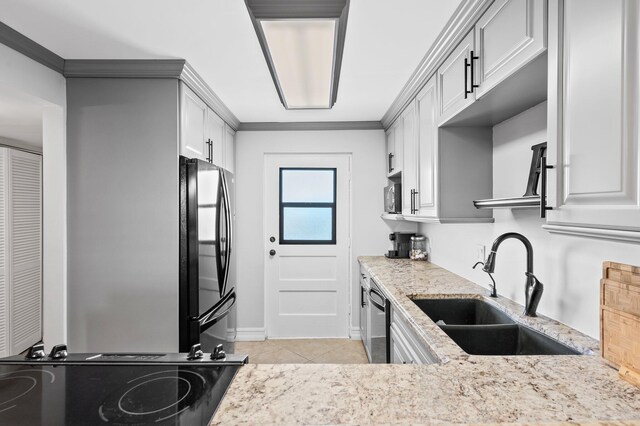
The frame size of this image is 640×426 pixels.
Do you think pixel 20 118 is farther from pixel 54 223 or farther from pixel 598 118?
pixel 598 118

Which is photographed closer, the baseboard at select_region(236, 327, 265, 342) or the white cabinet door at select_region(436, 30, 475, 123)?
the white cabinet door at select_region(436, 30, 475, 123)

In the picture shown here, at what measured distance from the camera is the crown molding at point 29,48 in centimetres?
182

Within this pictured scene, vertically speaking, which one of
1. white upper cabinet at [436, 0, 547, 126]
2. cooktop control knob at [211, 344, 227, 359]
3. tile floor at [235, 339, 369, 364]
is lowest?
tile floor at [235, 339, 369, 364]

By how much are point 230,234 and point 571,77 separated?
90.2 inches

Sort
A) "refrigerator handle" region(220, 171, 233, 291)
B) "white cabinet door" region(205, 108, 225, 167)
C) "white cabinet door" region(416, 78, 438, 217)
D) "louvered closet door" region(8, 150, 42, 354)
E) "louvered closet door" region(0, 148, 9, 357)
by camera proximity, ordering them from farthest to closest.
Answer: "louvered closet door" region(8, 150, 42, 354), "louvered closet door" region(0, 148, 9, 357), "white cabinet door" region(205, 108, 225, 167), "refrigerator handle" region(220, 171, 233, 291), "white cabinet door" region(416, 78, 438, 217)

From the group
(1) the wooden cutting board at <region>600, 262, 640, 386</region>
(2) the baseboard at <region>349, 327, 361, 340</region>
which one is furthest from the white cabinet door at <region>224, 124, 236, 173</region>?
(1) the wooden cutting board at <region>600, 262, 640, 386</region>

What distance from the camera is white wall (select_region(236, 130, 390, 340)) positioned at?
12.7 feet

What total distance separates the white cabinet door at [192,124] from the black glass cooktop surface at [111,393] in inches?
61.9

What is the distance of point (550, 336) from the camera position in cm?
140

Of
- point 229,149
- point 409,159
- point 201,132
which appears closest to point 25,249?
point 229,149

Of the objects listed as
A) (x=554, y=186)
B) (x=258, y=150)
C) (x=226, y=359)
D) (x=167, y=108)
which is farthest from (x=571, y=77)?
(x=258, y=150)

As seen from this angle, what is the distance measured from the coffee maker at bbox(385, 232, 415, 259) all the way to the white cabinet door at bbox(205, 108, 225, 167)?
6.28ft

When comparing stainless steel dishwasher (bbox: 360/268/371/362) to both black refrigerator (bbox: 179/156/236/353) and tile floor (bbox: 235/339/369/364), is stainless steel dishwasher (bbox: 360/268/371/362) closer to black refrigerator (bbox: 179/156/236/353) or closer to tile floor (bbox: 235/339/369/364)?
tile floor (bbox: 235/339/369/364)

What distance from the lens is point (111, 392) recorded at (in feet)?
3.21
